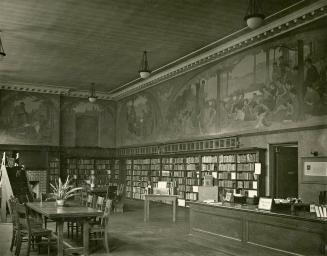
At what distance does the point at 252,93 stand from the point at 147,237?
5.22 metres

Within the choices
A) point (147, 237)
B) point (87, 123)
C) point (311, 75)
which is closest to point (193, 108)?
point (311, 75)

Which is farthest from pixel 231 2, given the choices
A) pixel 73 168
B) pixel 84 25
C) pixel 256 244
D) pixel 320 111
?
pixel 73 168

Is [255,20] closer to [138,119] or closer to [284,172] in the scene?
[284,172]

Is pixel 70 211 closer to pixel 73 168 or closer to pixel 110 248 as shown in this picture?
pixel 110 248

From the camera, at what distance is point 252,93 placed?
12102 millimetres

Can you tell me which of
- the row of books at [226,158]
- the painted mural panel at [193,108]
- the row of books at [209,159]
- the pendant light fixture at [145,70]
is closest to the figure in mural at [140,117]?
the painted mural panel at [193,108]

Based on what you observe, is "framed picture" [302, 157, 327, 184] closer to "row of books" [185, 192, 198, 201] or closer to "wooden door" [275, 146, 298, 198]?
"wooden door" [275, 146, 298, 198]

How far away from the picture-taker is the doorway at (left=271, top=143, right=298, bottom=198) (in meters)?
11.5

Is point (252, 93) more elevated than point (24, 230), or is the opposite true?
point (252, 93)

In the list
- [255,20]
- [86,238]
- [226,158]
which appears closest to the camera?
[86,238]

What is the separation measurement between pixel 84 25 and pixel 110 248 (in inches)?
247

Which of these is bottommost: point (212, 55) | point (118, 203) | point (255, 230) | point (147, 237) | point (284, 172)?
point (147, 237)

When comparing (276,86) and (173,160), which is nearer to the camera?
(276,86)

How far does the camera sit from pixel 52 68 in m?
16.9
